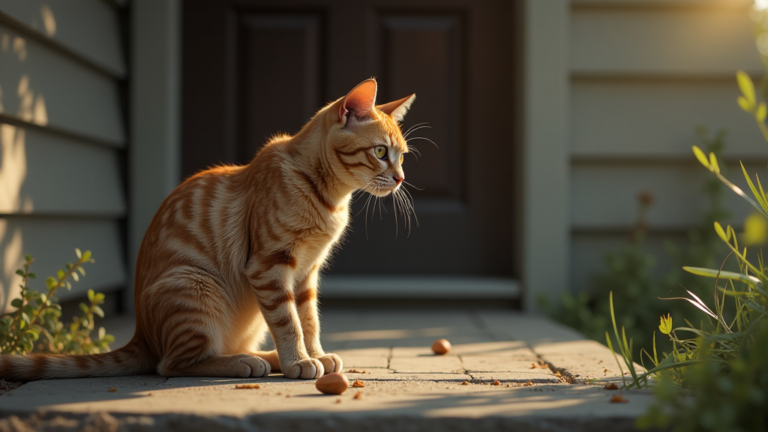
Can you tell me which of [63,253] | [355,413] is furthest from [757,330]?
[63,253]

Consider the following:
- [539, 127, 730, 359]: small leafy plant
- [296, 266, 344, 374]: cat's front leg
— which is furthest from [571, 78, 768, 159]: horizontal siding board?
[296, 266, 344, 374]: cat's front leg

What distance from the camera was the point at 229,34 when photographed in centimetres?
404

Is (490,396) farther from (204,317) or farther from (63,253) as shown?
(63,253)

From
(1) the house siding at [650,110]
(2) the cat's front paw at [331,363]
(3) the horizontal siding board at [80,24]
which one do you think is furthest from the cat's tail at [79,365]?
(1) the house siding at [650,110]

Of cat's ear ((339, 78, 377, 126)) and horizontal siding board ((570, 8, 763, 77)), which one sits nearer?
cat's ear ((339, 78, 377, 126))

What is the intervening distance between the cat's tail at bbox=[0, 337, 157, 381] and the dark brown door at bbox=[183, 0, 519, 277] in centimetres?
205

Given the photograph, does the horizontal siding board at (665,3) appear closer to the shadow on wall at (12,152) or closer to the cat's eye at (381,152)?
the cat's eye at (381,152)

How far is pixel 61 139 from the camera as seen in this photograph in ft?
9.82

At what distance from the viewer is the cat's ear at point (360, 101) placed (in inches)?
84.6

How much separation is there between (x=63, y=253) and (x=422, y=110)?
223 centimetres

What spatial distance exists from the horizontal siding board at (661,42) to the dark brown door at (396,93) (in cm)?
47

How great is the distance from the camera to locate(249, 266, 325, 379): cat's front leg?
198 cm

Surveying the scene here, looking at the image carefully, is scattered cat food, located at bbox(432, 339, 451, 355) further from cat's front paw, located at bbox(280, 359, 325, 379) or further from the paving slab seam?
the paving slab seam

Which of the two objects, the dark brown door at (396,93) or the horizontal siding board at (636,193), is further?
the dark brown door at (396,93)
